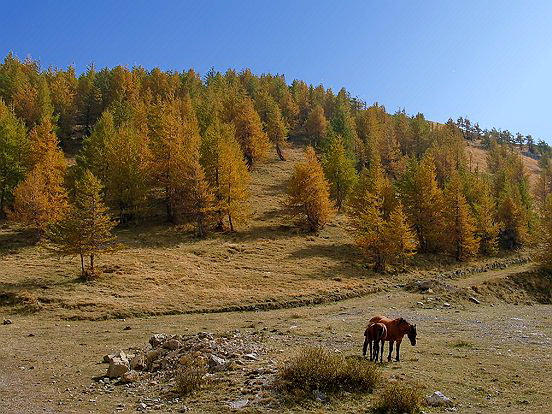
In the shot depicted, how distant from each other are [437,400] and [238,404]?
5.59 meters

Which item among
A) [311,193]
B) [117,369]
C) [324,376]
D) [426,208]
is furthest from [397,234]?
[117,369]

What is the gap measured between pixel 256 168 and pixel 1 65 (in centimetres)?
7915

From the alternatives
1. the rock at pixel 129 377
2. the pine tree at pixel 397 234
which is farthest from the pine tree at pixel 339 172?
the rock at pixel 129 377

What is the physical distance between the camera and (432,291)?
1642 inches

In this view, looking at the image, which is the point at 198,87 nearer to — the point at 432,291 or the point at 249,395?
the point at 432,291

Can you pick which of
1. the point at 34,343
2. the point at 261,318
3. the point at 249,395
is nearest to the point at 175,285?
the point at 261,318

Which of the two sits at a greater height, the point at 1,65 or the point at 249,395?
the point at 1,65

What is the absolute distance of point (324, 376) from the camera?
526 inches

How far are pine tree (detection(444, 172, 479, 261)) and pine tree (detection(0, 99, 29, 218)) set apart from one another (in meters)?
59.0

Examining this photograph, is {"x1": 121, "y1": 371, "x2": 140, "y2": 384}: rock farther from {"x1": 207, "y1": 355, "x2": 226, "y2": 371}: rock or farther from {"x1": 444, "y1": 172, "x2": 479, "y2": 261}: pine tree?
{"x1": 444, "y1": 172, "x2": 479, "y2": 261}: pine tree

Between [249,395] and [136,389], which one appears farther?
[136,389]

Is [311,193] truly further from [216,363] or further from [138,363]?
[216,363]

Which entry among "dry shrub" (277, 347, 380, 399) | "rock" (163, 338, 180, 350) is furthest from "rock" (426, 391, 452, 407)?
"rock" (163, 338, 180, 350)

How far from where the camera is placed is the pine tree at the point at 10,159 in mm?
59844
